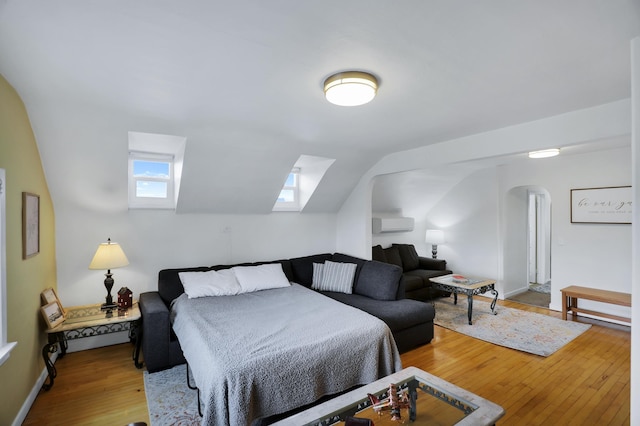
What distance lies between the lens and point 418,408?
A: 68.7 inches

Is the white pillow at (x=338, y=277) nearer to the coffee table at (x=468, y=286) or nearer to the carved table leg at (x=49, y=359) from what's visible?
the coffee table at (x=468, y=286)

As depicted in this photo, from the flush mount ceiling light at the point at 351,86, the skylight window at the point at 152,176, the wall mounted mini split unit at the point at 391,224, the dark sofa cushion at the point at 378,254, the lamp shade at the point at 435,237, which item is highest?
the flush mount ceiling light at the point at 351,86

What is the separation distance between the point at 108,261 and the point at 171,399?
4.66ft

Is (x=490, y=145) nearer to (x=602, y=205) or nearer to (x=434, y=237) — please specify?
(x=602, y=205)

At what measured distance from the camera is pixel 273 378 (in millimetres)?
1890

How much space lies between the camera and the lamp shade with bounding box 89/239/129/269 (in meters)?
2.93

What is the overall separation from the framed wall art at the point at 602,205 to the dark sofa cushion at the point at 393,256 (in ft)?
8.27

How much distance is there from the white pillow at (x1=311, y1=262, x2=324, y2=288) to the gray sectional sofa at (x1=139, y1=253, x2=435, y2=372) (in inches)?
4.2

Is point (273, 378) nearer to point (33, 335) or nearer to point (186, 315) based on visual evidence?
point (186, 315)

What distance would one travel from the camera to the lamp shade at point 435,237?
5.79m

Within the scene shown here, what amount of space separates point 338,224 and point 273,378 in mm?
3295

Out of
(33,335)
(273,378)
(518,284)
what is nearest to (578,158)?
(518,284)

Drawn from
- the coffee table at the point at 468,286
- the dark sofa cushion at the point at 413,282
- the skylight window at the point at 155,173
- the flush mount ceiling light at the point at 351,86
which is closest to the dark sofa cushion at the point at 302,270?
the dark sofa cushion at the point at 413,282

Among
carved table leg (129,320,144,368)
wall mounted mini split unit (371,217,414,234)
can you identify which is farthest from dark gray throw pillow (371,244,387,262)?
carved table leg (129,320,144,368)
